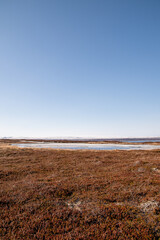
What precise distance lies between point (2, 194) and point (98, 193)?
23.3 feet

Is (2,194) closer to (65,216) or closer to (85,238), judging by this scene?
(65,216)

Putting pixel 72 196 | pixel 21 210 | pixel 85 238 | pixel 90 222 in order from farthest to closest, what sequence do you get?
pixel 72 196 → pixel 21 210 → pixel 90 222 → pixel 85 238

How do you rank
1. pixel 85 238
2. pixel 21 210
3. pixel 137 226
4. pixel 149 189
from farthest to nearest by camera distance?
pixel 149 189 < pixel 21 210 < pixel 137 226 < pixel 85 238

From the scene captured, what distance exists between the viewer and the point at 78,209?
25.9ft

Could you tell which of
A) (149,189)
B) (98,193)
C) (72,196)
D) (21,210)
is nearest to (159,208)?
(149,189)

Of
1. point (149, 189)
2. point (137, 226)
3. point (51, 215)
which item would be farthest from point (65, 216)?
point (149, 189)

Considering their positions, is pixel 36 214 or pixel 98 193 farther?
pixel 98 193

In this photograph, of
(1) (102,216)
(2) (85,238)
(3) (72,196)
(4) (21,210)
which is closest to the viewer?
(2) (85,238)

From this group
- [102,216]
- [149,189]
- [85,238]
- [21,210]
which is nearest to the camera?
[85,238]

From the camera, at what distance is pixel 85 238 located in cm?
551

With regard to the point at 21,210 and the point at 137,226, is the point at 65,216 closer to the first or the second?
the point at 21,210

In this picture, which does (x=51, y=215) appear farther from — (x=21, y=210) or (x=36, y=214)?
(x=21, y=210)

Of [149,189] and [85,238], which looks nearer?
[85,238]

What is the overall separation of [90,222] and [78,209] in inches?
57.0
